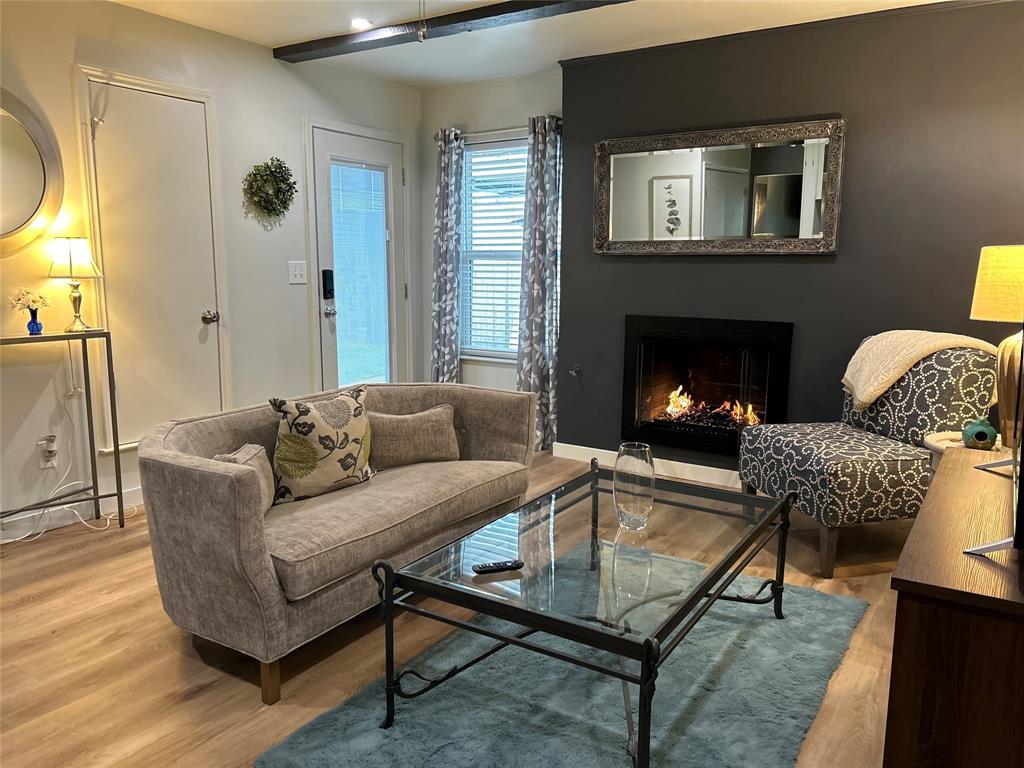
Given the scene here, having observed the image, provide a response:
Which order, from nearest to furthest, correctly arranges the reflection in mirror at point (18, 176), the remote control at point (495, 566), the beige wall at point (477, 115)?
the remote control at point (495, 566)
the reflection in mirror at point (18, 176)
the beige wall at point (477, 115)

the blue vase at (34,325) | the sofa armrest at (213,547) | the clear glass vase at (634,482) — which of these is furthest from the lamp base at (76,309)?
the clear glass vase at (634,482)

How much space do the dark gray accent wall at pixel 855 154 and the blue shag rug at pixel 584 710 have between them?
188 cm

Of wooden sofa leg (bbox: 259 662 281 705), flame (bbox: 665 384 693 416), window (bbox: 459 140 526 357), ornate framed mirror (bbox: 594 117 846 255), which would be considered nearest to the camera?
wooden sofa leg (bbox: 259 662 281 705)

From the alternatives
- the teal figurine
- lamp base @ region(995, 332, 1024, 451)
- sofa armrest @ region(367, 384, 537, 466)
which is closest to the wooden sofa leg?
sofa armrest @ region(367, 384, 537, 466)

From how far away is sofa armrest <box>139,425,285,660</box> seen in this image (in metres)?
2.06

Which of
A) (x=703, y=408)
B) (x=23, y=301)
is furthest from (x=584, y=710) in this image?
(x=23, y=301)

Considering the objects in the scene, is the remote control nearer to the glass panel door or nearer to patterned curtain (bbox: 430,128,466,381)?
the glass panel door

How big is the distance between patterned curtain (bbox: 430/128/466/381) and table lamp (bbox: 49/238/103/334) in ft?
7.94

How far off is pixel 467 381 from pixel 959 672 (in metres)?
4.53

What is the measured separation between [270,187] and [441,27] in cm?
137

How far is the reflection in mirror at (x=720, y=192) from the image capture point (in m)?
3.89

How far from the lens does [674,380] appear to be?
15.1ft

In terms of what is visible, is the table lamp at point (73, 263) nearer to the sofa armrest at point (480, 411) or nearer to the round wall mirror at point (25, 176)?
the round wall mirror at point (25, 176)

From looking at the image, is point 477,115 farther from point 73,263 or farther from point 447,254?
point 73,263
